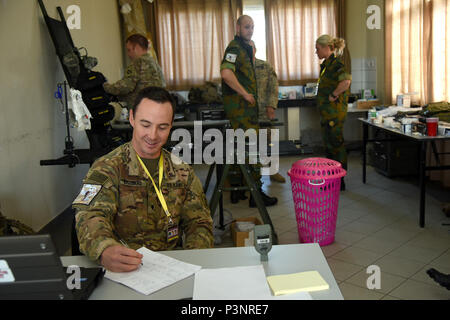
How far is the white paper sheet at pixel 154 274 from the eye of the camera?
1.31 m

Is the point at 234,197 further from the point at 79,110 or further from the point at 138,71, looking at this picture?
the point at 79,110

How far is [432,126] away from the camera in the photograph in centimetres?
369

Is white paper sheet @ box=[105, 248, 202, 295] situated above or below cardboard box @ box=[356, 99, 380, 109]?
below

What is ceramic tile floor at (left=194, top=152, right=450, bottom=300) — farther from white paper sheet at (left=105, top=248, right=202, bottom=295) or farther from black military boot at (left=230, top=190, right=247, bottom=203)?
white paper sheet at (left=105, top=248, right=202, bottom=295)

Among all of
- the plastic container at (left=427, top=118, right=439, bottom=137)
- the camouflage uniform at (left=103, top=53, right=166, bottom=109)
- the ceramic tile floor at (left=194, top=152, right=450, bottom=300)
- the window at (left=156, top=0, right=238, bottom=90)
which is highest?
the window at (left=156, top=0, right=238, bottom=90)

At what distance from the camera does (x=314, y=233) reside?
3.35 m

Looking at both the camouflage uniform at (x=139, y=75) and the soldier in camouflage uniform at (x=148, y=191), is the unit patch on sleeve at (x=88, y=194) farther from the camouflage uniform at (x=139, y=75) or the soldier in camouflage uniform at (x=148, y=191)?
the camouflage uniform at (x=139, y=75)

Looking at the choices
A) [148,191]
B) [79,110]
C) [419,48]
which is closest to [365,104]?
[419,48]

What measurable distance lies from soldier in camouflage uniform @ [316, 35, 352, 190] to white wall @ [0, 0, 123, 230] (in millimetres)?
2663

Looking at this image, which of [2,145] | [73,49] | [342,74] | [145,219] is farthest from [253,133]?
[145,219]

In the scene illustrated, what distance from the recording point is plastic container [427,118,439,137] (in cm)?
368

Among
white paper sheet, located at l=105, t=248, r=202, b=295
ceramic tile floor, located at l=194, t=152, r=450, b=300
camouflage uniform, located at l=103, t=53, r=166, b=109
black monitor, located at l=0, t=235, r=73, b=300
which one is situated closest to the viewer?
black monitor, located at l=0, t=235, r=73, b=300

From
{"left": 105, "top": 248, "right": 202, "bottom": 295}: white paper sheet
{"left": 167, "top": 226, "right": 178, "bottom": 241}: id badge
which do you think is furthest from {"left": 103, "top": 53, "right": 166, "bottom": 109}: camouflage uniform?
{"left": 105, "top": 248, "right": 202, "bottom": 295}: white paper sheet

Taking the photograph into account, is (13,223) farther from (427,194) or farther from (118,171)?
(427,194)
